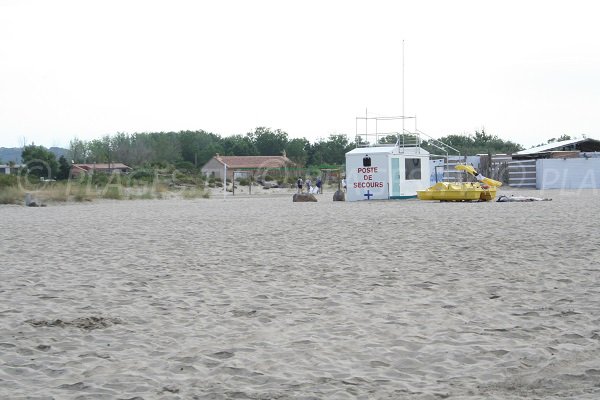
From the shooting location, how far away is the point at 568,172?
150ft

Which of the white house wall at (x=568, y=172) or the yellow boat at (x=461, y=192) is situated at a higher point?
the white house wall at (x=568, y=172)

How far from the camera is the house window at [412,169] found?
34281 mm

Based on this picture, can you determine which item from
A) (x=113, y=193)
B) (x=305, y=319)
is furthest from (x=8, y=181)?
(x=305, y=319)

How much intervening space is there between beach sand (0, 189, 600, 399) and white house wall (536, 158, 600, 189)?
33.3 metres

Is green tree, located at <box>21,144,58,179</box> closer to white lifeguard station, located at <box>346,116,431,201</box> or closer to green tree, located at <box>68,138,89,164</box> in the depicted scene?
green tree, located at <box>68,138,89,164</box>

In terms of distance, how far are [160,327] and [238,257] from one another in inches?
193

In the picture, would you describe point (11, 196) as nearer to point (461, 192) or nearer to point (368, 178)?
point (368, 178)

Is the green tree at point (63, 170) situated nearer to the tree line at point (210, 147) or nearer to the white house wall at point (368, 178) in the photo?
the tree line at point (210, 147)

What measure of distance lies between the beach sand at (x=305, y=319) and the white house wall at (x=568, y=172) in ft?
109

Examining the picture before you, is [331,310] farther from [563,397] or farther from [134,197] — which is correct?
[134,197]

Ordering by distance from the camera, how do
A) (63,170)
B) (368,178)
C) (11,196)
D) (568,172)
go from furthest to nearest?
1. (63,170)
2. (568,172)
3. (368,178)
4. (11,196)

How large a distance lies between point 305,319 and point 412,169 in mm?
28086

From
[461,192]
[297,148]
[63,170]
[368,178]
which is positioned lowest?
[461,192]

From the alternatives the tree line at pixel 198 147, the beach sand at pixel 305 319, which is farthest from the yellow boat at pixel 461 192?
the tree line at pixel 198 147
